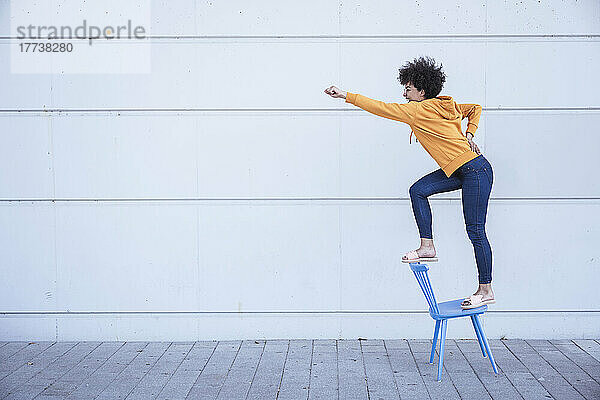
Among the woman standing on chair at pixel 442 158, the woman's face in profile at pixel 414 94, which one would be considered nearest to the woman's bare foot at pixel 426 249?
the woman standing on chair at pixel 442 158

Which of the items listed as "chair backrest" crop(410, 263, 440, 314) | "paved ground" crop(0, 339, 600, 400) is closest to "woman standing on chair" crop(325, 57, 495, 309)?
"chair backrest" crop(410, 263, 440, 314)

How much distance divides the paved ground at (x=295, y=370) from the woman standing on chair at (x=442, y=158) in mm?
590

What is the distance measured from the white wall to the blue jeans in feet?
2.52

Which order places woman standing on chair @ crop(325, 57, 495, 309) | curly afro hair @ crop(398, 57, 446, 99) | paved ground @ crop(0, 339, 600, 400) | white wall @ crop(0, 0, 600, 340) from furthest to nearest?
white wall @ crop(0, 0, 600, 340) < curly afro hair @ crop(398, 57, 446, 99) < woman standing on chair @ crop(325, 57, 495, 309) < paved ground @ crop(0, 339, 600, 400)

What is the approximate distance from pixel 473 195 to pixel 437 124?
1.76 feet

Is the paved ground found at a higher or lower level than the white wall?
lower

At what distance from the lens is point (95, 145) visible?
634cm

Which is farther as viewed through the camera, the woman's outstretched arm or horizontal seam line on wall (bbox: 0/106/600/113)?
horizontal seam line on wall (bbox: 0/106/600/113)

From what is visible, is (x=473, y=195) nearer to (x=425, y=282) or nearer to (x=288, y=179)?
(x=425, y=282)

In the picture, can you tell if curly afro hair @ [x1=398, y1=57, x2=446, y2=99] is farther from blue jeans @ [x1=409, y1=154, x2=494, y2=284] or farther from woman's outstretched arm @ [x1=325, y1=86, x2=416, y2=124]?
blue jeans @ [x1=409, y1=154, x2=494, y2=284]

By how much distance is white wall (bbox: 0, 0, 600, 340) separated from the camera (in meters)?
6.25

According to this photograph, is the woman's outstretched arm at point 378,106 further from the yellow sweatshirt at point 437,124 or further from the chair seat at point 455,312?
the chair seat at point 455,312

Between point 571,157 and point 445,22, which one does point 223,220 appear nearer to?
point 445,22

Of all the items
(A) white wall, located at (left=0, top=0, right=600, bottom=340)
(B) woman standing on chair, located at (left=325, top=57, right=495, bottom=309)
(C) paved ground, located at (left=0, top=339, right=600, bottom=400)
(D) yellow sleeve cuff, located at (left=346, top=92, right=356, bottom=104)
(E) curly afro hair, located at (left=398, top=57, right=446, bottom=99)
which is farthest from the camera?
(A) white wall, located at (left=0, top=0, right=600, bottom=340)
